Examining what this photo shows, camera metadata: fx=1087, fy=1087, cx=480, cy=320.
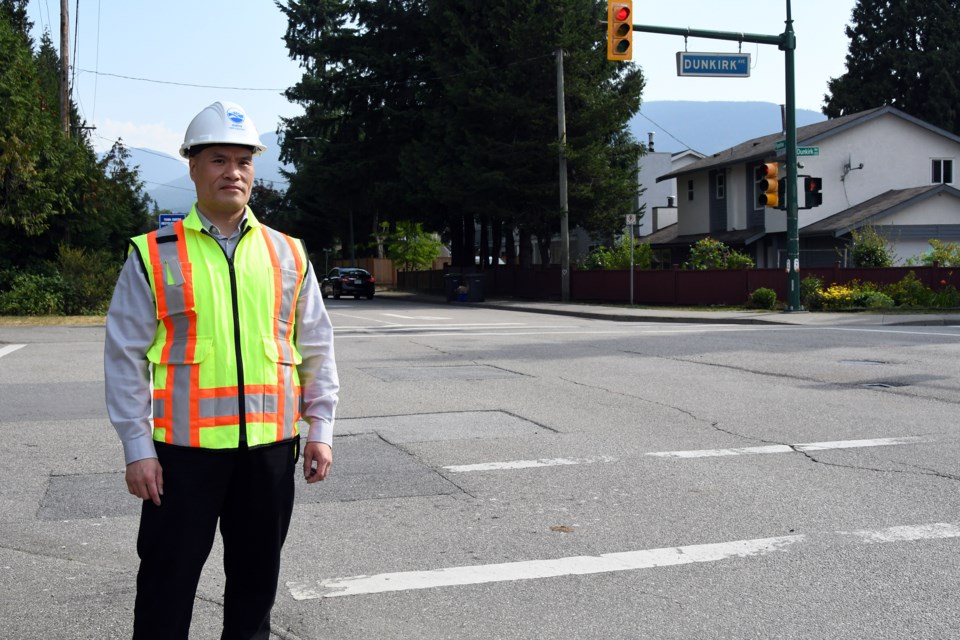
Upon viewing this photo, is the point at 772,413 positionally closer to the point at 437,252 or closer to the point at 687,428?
the point at 687,428

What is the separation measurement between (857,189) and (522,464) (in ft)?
123

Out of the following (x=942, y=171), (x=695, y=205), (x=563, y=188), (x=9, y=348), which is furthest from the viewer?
(x=695, y=205)

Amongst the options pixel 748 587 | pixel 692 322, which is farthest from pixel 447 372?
pixel 692 322

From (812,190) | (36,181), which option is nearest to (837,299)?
(812,190)

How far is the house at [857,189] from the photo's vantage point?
39.3 m

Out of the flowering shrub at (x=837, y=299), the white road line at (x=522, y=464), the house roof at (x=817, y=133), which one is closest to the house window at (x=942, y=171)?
the house roof at (x=817, y=133)

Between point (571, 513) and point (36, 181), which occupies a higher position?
point (36, 181)

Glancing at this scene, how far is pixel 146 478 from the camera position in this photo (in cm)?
321

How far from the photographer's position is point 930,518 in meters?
6.15

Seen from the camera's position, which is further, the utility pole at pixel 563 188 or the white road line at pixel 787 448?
the utility pole at pixel 563 188

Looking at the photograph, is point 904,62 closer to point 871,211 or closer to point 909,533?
point 871,211

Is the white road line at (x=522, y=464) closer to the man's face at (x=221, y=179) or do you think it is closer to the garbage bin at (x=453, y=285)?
the man's face at (x=221, y=179)

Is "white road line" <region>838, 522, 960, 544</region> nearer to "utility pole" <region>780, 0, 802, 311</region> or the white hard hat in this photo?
the white hard hat

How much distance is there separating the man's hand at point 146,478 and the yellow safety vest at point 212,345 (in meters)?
0.09
